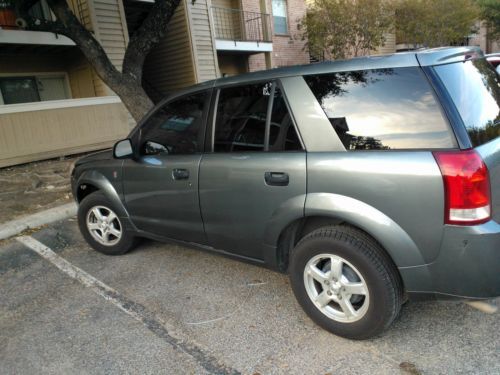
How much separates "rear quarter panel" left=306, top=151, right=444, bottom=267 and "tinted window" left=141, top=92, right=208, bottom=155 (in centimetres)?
130

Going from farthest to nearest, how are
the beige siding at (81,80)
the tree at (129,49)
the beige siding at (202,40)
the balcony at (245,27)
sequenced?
the balcony at (245,27) → the beige siding at (202,40) → the beige siding at (81,80) → the tree at (129,49)

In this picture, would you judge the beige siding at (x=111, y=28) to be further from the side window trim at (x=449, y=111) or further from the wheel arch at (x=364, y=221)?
the side window trim at (x=449, y=111)

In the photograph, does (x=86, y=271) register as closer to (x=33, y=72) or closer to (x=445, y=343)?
(x=445, y=343)

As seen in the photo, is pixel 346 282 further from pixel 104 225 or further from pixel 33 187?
pixel 33 187

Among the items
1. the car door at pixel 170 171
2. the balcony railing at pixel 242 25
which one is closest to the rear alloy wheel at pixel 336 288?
the car door at pixel 170 171

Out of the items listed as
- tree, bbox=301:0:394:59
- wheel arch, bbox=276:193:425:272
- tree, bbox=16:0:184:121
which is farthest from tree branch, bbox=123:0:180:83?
tree, bbox=301:0:394:59

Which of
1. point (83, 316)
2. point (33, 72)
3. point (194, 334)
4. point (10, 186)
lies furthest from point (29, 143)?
point (194, 334)

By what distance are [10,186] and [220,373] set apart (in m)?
6.43

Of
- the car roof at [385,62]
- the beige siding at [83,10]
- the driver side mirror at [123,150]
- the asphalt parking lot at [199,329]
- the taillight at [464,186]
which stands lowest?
the asphalt parking lot at [199,329]

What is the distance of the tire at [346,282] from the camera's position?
2.37m

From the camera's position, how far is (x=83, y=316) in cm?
313

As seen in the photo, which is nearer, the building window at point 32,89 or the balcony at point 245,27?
the building window at point 32,89

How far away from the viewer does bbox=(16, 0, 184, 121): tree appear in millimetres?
6473

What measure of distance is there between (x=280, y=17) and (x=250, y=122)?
14987mm
